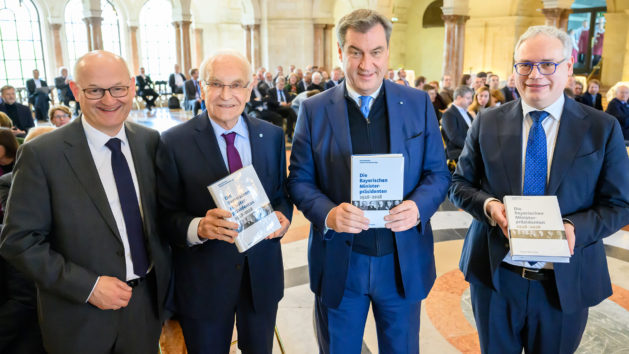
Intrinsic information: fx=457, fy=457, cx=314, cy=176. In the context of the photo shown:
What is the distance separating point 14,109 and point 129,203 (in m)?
11.5

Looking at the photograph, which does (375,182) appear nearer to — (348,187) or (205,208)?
(348,187)

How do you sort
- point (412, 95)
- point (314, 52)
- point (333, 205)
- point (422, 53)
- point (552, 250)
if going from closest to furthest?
point (552, 250), point (333, 205), point (412, 95), point (314, 52), point (422, 53)

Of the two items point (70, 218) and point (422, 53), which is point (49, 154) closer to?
point (70, 218)

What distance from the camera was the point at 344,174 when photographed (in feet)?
7.07

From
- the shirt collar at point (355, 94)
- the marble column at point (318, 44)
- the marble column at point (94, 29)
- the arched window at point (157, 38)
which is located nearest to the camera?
the shirt collar at point (355, 94)

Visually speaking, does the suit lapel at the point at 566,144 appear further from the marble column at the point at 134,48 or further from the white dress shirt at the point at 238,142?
the marble column at the point at 134,48

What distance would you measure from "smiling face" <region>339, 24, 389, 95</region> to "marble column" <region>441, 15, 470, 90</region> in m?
15.9

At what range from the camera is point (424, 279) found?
221cm

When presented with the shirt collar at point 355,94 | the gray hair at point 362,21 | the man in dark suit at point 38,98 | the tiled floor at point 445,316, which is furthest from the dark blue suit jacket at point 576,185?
the man in dark suit at point 38,98

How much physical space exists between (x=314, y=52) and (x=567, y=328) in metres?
19.9

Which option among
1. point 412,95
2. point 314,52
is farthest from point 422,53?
point 412,95

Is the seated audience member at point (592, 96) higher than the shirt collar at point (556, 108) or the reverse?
the reverse

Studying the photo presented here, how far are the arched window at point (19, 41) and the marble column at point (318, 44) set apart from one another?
15.4m

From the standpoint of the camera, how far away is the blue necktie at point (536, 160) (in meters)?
2.10
